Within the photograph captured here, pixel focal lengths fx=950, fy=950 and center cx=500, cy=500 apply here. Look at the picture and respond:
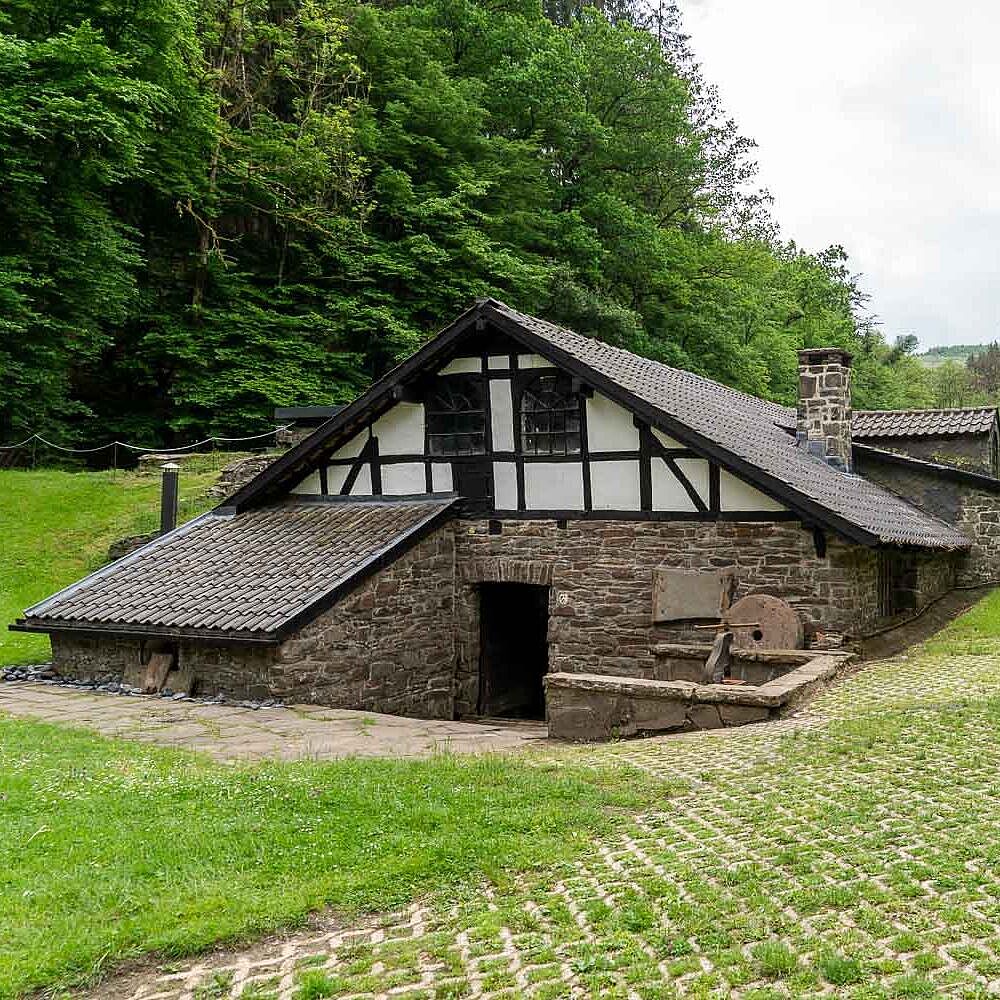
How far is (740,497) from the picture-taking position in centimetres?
1208

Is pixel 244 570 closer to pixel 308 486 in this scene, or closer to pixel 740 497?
pixel 308 486

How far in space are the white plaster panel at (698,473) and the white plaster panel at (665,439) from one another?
0.22 metres

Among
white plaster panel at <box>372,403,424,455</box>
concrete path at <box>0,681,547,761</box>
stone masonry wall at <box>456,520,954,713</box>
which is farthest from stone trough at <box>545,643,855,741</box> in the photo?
white plaster panel at <box>372,403,424,455</box>

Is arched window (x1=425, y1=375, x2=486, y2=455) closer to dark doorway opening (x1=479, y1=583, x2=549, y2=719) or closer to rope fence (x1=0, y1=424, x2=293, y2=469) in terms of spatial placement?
dark doorway opening (x1=479, y1=583, x2=549, y2=719)

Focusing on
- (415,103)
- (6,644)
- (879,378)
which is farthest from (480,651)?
(879,378)

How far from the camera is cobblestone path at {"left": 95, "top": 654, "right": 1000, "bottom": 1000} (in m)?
4.10

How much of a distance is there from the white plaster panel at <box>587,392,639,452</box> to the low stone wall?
3.86 metres

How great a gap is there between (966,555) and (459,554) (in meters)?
9.68

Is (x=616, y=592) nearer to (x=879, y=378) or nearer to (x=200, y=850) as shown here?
(x=200, y=850)

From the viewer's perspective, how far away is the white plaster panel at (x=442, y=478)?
549 inches

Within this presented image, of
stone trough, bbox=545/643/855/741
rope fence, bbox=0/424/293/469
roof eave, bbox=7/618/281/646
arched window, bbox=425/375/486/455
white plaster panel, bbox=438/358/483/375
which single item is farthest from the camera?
rope fence, bbox=0/424/293/469

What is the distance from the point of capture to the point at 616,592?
12.9m

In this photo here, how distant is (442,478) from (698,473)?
3801mm

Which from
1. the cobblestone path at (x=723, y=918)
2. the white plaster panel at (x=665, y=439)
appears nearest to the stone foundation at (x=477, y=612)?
the white plaster panel at (x=665, y=439)
